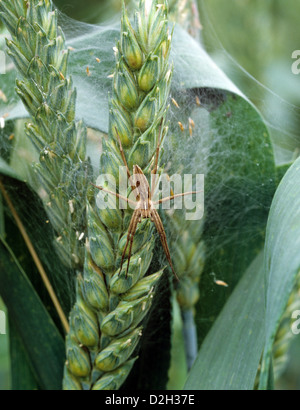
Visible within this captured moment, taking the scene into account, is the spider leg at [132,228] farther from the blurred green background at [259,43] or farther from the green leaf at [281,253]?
the blurred green background at [259,43]

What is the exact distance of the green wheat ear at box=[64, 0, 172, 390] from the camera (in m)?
0.63

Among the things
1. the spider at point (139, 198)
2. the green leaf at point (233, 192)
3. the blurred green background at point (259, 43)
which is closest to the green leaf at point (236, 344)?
the green leaf at point (233, 192)

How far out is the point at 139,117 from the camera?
633 millimetres

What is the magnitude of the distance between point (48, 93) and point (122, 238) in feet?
0.81

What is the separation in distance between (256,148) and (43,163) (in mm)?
468

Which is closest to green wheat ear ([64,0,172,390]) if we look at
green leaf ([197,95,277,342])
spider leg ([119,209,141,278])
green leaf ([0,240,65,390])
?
spider leg ([119,209,141,278])

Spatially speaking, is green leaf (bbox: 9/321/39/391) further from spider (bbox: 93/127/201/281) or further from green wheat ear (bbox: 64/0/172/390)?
spider (bbox: 93/127/201/281)

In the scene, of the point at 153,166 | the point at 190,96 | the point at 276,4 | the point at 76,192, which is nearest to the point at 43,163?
the point at 76,192

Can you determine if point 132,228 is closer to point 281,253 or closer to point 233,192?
point 281,253

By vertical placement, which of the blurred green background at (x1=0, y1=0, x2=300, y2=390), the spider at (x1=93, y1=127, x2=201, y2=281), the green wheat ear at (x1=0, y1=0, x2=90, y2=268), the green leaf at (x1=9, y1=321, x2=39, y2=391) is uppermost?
the blurred green background at (x1=0, y1=0, x2=300, y2=390)

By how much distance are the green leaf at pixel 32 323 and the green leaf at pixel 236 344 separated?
27 cm

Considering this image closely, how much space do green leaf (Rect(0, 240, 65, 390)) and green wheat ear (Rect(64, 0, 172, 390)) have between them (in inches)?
4.9

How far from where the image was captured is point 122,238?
0.66 m

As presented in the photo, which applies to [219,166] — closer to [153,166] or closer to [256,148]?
[256,148]
